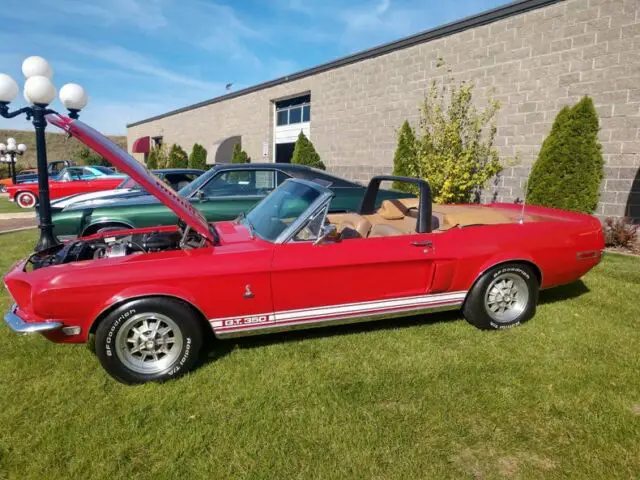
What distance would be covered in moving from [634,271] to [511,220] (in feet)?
9.39

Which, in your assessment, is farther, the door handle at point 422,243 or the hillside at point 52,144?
the hillside at point 52,144

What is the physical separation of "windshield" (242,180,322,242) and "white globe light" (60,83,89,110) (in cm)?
449

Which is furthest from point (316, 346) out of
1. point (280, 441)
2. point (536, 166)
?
point (536, 166)

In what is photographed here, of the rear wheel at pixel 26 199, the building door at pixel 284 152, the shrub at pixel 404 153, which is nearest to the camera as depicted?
the shrub at pixel 404 153

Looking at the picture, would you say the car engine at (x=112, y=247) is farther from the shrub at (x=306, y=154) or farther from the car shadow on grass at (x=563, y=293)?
the shrub at (x=306, y=154)

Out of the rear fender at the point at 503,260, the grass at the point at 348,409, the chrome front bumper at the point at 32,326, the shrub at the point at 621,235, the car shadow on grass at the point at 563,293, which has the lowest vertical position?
the grass at the point at 348,409

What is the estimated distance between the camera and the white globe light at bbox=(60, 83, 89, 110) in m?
6.55

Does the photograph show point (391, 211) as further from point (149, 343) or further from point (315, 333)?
point (149, 343)

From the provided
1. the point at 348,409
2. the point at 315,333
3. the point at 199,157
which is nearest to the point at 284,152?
the point at 199,157

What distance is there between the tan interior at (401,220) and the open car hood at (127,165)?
1.23m

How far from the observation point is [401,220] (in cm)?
437

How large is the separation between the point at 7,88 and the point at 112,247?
15.3 feet

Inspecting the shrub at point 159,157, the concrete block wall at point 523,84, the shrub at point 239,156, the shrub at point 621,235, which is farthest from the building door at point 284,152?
the shrub at point 621,235

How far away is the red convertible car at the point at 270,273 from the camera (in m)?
2.83
